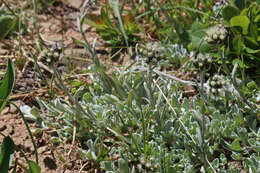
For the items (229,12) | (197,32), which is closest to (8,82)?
(197,32)

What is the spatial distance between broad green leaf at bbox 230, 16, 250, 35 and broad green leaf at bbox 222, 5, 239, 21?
0.31 ft

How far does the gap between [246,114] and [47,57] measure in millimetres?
1473

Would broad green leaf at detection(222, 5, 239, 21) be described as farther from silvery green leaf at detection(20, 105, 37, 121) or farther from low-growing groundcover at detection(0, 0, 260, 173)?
silvery green leaf at detection(20, 105, 37, 121)

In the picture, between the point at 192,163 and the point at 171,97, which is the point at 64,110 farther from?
the point at 192,163

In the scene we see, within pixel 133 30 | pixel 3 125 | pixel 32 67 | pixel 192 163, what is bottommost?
pixel 192 163

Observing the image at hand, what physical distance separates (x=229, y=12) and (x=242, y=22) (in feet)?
0.50

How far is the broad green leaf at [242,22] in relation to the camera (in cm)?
264

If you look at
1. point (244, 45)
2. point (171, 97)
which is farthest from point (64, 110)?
point (244, 45)

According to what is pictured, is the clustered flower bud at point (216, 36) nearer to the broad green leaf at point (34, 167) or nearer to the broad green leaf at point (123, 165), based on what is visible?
the broad green leaf at point (123, 165)

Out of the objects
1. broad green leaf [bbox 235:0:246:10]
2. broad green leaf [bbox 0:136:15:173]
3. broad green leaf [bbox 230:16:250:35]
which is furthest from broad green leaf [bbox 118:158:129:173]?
broad green leaf [bbox 235:0:246:10]

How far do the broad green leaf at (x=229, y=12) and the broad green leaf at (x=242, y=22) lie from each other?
0.09m

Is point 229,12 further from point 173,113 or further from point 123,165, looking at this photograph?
point 123,165

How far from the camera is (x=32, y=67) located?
3.23 meters

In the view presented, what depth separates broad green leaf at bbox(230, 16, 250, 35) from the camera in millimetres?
2638
